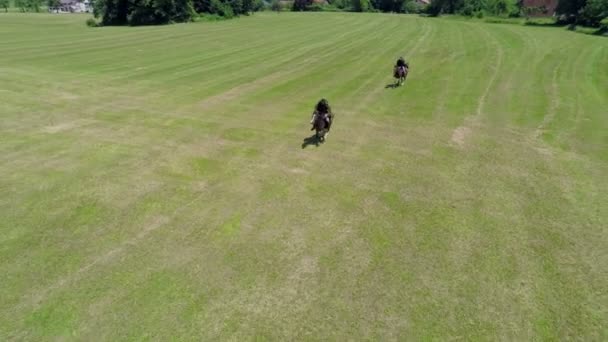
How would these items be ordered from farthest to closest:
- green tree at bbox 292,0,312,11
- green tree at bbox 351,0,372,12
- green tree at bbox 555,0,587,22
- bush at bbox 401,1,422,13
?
1. green tree at bbox 292,0,312,11
2. bush at bbox 401,1,422,13
3. green tree at bbox 351,0,372,12
4. green tree at bbox 555,0,587,22

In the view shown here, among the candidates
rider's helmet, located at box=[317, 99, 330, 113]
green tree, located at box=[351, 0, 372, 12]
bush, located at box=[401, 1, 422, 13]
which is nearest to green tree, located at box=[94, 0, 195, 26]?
green tree, located at box=[351, 0, 372, 12]

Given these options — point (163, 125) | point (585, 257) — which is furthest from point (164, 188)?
point (585, 257)

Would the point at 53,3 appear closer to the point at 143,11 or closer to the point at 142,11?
the point at 142,11

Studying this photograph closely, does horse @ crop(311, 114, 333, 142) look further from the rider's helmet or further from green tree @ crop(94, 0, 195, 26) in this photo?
green tree @ crop(94, 0, 195, 26)

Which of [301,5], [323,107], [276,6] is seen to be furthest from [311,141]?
[301,5]

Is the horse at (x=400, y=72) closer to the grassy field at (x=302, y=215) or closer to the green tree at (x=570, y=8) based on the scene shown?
the grassy field at (x=302, y=215)


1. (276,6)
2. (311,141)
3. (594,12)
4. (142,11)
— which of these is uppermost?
(276,6)

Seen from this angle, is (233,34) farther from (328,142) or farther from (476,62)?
(328,142)
